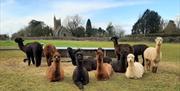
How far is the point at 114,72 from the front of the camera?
14.1 m

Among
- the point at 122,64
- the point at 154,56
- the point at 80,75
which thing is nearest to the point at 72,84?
the point at 80,75

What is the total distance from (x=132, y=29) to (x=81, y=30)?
40.5 feet

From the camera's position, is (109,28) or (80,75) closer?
(80,75)

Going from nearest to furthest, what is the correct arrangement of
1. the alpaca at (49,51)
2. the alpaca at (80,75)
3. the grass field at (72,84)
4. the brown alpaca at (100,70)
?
the grass field at (72,84) → the alpaca at (80,75) → the brown alpaca at (100,70) → the alpaca at (49,51)

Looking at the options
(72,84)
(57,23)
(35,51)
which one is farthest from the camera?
A: (57,23)

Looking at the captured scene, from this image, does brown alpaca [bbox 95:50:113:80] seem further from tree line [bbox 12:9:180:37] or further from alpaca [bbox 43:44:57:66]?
tree line [bbox 12:9:180:37]

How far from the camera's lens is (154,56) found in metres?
14.6

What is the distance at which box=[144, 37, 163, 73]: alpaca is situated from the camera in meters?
14.5

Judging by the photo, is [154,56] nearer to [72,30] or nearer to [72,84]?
[72,84]

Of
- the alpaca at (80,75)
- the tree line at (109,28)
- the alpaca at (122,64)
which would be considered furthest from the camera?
the tree line at (109,28)

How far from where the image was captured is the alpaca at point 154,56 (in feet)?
47.4

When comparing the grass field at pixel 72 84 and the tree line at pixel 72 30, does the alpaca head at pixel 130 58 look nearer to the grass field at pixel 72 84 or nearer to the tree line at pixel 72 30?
the grass field at pixel 72 84

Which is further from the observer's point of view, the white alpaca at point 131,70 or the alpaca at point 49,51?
the alpaca at point 49,51

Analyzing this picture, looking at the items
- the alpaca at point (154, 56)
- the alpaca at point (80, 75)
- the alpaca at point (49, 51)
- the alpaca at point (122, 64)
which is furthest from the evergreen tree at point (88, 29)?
the alpaca at point (80, 75)
